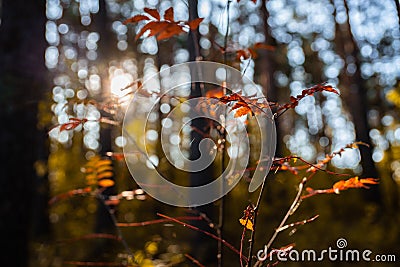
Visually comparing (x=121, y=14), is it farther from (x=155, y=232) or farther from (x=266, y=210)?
(x=266, y=210)

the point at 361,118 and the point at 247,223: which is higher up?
the point at 361,118

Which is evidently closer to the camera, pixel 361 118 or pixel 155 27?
pixel 155 27

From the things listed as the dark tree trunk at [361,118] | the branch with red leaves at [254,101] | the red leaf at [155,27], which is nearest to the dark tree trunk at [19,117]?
the red leaf at [155,27]

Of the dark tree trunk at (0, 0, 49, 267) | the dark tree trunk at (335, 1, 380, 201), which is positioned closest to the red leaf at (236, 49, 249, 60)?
the dark tree trunk at (0, 0, 49, 267)

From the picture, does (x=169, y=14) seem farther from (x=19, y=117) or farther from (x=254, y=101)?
(x=19, y=117)

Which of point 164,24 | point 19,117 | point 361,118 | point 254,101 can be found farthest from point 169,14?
point 361,118

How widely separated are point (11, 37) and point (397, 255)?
4.78 m

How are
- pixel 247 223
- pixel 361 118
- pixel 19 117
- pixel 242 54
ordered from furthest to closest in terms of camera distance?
pixel 361 118 < pixel 19 117 < pixel 242 54 < pixel 247 223

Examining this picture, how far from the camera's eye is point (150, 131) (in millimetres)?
14102

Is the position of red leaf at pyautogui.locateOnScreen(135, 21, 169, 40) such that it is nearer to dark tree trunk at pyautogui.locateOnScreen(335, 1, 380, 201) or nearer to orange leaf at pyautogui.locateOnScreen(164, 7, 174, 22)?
orange leaf at pyautogui.locateOnScreen(164, 7, 174, 22)

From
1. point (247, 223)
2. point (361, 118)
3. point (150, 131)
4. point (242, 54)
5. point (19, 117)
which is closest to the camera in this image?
point (247, 223)

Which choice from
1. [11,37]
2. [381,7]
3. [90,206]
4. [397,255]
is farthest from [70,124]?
[90,206]

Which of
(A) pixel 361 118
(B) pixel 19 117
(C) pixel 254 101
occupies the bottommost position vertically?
(C) pixel 254 101

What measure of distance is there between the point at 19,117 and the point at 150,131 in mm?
10857
